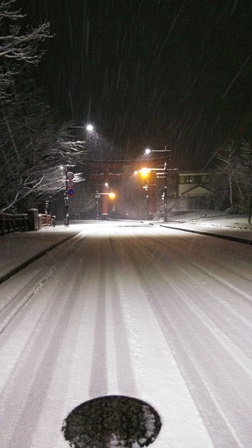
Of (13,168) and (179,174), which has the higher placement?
(179,174)

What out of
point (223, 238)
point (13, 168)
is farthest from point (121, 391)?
point (13, 168)

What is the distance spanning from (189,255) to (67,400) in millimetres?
9779

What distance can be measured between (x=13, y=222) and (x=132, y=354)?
21.5 metres

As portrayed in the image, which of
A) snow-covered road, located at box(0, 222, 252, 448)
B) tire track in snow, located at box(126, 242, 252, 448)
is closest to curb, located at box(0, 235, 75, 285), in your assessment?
snow-covered road, located at box(0, 222, 252, 448)

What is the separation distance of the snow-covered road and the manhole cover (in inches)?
2.6

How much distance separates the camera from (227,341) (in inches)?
168

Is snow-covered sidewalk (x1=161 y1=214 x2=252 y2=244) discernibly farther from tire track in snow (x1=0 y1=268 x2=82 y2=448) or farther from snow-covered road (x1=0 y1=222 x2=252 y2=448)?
tire track in snow (x1=0 y1=268 x2=82 y2=448)

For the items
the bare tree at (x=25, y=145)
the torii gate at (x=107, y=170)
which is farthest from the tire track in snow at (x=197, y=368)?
the torii gate at (x=107, y=170)

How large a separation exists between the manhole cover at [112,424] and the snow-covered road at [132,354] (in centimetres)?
7

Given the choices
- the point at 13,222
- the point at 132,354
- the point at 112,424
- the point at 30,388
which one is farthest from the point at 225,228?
the point at 112,424

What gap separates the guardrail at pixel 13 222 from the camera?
21.6 metres

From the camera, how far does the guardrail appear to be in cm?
2160

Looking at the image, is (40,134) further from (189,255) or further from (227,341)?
(227,341)

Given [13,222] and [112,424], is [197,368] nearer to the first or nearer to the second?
[112,424]
